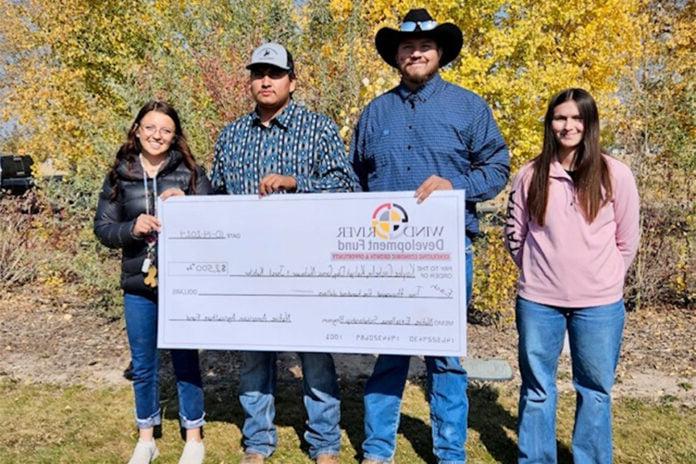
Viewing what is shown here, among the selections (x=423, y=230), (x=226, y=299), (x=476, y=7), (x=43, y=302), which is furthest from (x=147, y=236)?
(x=476, y=7)

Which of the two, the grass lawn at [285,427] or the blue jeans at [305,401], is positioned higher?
the blue jeans at [305,401]

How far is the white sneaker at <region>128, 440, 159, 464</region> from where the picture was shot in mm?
3785

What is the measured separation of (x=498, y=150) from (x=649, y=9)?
44.6 ft

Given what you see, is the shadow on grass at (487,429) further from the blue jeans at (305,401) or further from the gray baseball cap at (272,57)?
the gray baseball cap at (272,57)

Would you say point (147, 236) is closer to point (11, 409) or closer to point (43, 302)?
point (11, 409)

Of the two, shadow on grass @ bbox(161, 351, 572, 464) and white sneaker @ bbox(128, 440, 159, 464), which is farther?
shadow on grass @ bbox(161, 351, 572, 464)

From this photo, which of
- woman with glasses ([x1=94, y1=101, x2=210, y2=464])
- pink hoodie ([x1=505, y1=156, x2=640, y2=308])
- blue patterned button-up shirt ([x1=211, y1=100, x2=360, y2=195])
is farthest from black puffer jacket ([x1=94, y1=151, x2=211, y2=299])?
pink hoodie ([x1=505, y1=156, x2=640, y2=308])

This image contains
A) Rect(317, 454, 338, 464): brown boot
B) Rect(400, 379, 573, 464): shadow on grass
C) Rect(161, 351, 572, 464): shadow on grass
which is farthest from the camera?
Rect(161, 351, 572, 464): shadow on grass

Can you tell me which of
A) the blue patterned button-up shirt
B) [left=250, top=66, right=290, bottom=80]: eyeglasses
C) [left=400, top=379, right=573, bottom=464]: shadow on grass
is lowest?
[left=400, top=379, right=573, bottom=464]: shadow on grass

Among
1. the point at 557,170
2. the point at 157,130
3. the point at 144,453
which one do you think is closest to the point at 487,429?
the point at 557,170

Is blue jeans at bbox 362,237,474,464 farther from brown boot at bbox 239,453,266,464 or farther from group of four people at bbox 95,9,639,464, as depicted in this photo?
brown boot at bbox 239,453,266,464

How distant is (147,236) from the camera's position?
351 centimetres

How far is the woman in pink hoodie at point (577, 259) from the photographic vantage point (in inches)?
124

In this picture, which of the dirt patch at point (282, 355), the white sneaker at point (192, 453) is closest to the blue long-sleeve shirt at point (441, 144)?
the white sneaker at point (192, 453)
